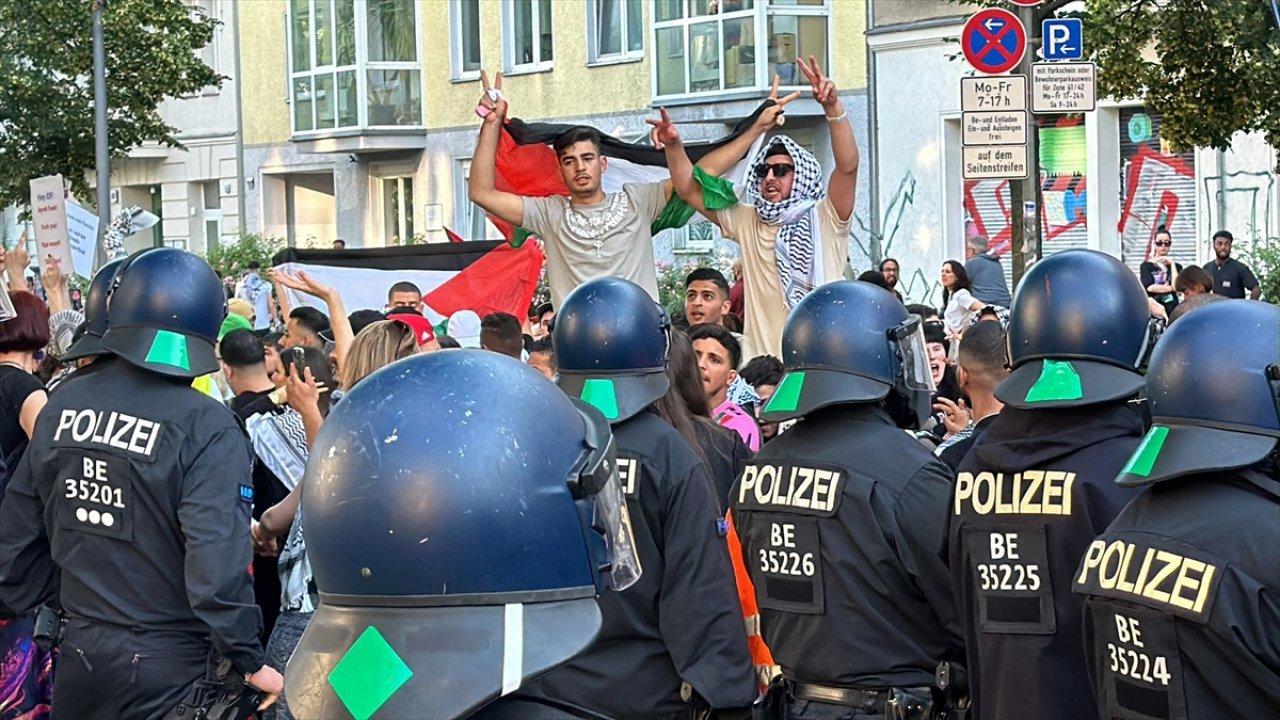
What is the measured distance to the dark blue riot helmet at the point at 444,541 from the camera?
248 centimetres

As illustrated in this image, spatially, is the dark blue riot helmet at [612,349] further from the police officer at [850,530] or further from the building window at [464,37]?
the building window at [464,37]

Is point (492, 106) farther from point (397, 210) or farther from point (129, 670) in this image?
point (397, 210)

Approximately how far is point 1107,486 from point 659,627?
1.34 m

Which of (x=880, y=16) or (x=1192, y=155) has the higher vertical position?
(x=880, y=16)

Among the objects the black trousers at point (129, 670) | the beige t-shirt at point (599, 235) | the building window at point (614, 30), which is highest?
the building window at point (614, 30)

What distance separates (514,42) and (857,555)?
92.6ft

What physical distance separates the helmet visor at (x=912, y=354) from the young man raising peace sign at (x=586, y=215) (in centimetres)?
290

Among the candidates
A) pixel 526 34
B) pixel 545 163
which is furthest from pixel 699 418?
pixel 526 34

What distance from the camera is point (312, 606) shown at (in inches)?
241

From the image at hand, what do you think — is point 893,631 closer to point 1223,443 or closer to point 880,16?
point 1223,443

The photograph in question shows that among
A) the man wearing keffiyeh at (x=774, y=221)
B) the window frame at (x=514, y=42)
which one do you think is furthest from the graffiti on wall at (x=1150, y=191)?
the man wearing keffiyeh at (x=774, y=221)

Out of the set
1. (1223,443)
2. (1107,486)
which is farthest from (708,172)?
(1223,443)

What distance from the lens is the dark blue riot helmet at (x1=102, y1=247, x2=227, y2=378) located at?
564 centimetres

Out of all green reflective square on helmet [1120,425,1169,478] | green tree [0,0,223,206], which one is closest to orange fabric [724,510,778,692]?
green reflective square on helmet [1120,425,1169,478]
